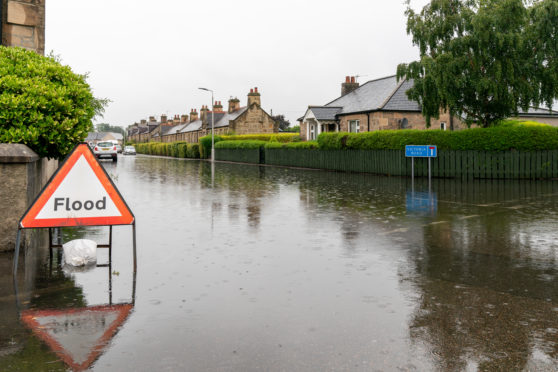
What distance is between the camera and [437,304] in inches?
191

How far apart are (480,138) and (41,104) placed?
19.7 m

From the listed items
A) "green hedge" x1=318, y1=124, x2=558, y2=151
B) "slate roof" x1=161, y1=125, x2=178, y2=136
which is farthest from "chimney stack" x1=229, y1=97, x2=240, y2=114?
"green hedge" x1=318, y1=124, x2=558, y2=151

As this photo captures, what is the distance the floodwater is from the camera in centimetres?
360

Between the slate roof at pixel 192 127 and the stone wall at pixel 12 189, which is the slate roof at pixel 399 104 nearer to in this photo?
the stone wall at pixel 12 189

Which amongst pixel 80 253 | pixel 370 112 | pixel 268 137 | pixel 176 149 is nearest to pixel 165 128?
pixel 176 149

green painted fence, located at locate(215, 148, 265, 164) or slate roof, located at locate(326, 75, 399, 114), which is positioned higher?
slate roof, located at locate(326, 75, 399, 114)

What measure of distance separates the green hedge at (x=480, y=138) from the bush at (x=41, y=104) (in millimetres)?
18543

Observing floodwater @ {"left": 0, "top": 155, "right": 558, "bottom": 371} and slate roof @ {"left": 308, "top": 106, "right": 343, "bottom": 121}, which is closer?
floodwater @ {"left": 0, "top": 155, "right": 558, "bottom": 371}

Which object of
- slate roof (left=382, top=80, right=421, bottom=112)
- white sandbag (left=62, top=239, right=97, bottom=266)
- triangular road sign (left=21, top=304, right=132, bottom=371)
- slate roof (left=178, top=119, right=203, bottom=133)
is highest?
slate roof (left=178, top=119, right=203, bottom=133)

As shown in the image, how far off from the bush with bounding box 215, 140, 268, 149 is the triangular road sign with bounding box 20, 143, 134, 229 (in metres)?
38.1

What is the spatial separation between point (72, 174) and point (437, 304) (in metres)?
4.35

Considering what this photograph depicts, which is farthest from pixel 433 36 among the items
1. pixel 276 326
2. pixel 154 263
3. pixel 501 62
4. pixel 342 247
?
pixel 276 326

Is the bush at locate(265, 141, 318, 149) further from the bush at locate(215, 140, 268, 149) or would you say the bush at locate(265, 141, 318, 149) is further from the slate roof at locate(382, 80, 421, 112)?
the slate roof at locate(382, 80, 421, 112)

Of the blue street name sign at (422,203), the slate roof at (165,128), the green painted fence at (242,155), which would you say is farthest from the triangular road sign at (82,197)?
the slate roof at (165,128)
